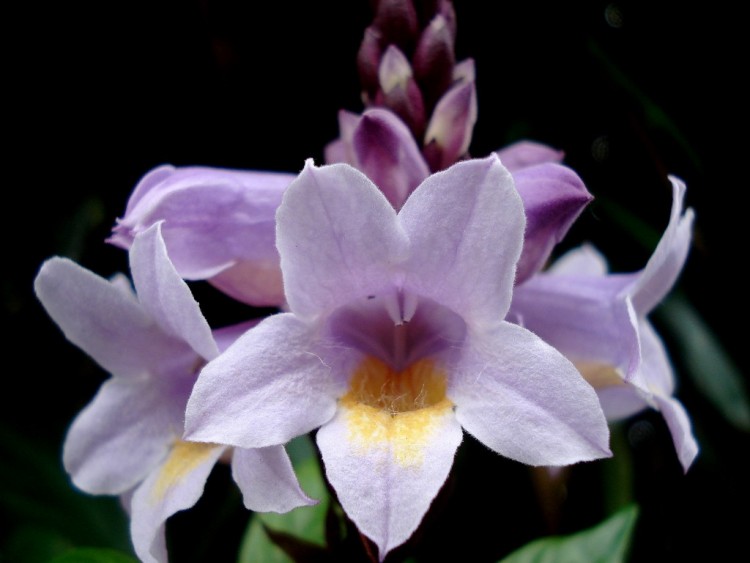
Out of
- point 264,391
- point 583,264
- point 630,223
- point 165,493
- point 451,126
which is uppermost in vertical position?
point 451,126

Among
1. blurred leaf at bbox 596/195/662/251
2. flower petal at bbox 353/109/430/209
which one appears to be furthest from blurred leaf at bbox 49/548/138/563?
blurred leaf at bbox 596/195/662/251

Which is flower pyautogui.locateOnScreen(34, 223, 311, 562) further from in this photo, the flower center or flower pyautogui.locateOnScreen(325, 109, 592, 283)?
flower pyautogui.locateOnScreen(325, 109, 592, 283)

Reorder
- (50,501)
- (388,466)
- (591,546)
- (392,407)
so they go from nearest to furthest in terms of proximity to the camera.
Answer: (388,466), (392,407), (591,546), (50,501)

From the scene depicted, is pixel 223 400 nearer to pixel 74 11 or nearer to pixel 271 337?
pixel 271 337

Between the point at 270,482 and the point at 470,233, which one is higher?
the point at 470,233

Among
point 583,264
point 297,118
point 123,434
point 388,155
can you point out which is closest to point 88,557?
point 123,434

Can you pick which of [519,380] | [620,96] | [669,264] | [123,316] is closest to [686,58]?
[620,96]

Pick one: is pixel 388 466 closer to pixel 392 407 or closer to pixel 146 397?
pixel 392 407
